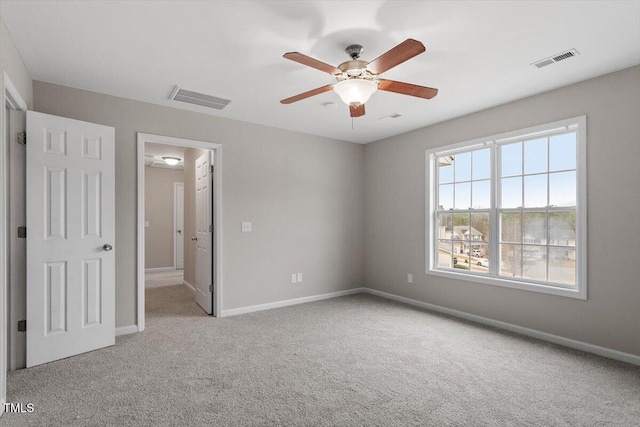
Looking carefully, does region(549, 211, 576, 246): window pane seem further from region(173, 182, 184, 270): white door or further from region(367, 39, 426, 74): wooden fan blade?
region(173, 182, 184, 270): white door

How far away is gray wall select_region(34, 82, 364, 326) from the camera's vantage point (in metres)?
3.55

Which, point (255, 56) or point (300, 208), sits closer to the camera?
point (255, 56)

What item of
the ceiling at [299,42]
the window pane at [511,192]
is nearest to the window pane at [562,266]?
the window pane at [511,192]

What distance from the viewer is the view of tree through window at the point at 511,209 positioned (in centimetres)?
→ 337

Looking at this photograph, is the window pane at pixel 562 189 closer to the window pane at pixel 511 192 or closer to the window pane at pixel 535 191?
the window pane at pixel 535 191

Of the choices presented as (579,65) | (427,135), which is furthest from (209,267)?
(579,65)

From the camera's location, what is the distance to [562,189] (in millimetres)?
3379

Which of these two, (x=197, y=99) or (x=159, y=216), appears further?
(x=159, y=216)

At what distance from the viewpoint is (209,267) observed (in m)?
4.36

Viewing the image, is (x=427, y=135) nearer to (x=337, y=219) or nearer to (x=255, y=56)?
(x=337, y=219)

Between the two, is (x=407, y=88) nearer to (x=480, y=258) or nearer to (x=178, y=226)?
(x=480, y=258)

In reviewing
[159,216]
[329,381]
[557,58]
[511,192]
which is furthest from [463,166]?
[159,216]

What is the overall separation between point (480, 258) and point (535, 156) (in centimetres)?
134

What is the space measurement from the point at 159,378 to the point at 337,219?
344cm
